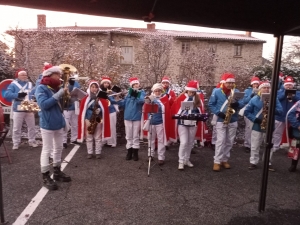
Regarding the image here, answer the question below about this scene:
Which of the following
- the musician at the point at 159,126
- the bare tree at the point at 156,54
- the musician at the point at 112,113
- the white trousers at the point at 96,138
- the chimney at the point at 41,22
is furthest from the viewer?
the bare tree at the point at 156,54

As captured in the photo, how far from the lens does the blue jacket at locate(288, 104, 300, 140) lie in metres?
6.24

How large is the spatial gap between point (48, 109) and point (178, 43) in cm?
2391

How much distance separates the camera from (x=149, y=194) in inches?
193

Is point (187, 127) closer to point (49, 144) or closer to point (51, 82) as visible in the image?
point (49, 144)

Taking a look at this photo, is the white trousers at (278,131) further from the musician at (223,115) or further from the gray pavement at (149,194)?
the musician at (223,115)

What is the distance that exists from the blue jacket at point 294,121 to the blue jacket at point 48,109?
518cm

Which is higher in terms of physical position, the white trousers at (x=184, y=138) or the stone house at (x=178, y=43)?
the stone house at (x=178, y=43)

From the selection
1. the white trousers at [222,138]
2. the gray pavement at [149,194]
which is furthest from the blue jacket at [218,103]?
the gray pavement at [149,194]

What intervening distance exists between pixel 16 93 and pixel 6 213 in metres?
4.31

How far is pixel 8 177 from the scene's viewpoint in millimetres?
5547

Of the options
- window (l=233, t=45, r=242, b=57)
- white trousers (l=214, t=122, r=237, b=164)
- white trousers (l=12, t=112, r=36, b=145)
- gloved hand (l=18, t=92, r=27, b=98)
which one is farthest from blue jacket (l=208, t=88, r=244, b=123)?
window (l=233, t=45, r=242, b=57)

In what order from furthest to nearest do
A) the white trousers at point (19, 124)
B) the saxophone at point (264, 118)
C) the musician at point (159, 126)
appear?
1. the white trousers at point (19, 124)
2. the musician at point (159, 126)
3. the saxophone at point (264, 118)

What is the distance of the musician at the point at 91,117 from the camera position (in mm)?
6859

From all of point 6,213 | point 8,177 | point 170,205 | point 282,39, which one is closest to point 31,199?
point 6,213
